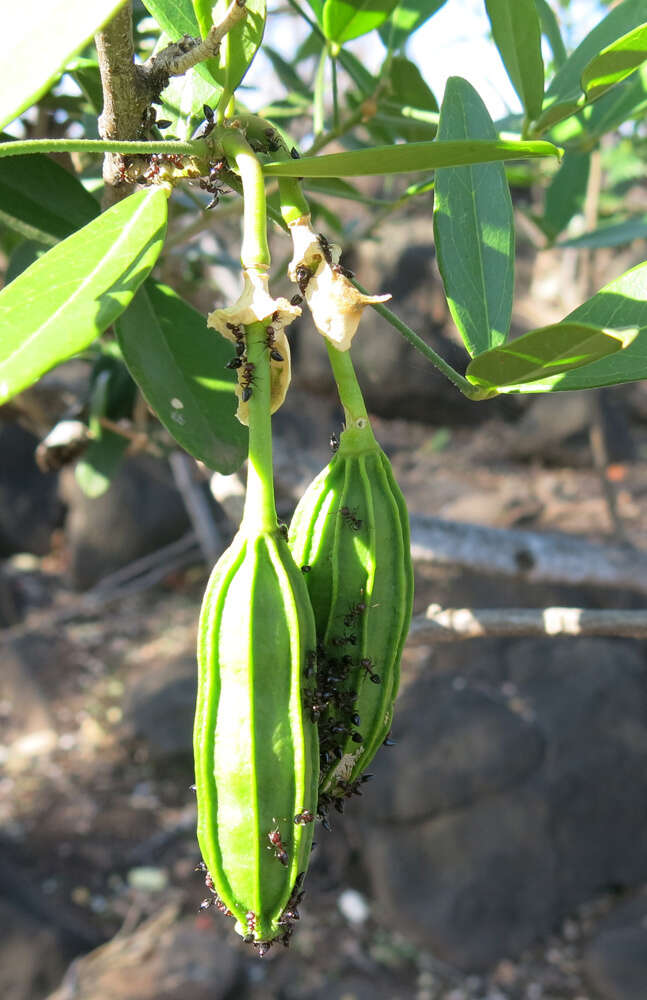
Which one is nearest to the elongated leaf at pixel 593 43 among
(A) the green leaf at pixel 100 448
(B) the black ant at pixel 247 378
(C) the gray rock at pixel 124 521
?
(B) the black ant at pixel 247 378

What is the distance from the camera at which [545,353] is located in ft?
1.67

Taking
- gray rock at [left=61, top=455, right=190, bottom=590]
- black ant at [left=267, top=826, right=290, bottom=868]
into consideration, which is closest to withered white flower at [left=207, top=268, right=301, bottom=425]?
black ant at [left=267, top=826, right=290, bottom=868]

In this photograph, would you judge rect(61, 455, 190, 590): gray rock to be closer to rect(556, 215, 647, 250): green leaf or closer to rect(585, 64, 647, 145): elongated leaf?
rect(556, 215, 647, 250): green leaf

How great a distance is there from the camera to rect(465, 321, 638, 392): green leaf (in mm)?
463

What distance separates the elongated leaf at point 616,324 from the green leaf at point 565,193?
2.63 ft

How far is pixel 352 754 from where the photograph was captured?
0.55 meters

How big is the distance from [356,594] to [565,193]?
97cm

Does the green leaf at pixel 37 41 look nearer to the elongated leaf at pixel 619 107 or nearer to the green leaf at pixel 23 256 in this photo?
the green leaf at pixel 23 256

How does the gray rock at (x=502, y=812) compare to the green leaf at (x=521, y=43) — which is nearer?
the green leaf at (x=521, y=43)

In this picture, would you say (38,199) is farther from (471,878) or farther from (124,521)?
(124,521)

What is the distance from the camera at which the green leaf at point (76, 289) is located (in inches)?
16.5

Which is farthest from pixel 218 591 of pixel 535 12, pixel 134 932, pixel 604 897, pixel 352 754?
pixel 604 897

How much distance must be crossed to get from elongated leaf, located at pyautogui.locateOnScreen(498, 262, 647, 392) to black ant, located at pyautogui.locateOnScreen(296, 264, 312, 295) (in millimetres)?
152

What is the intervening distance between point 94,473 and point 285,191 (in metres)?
0.97
